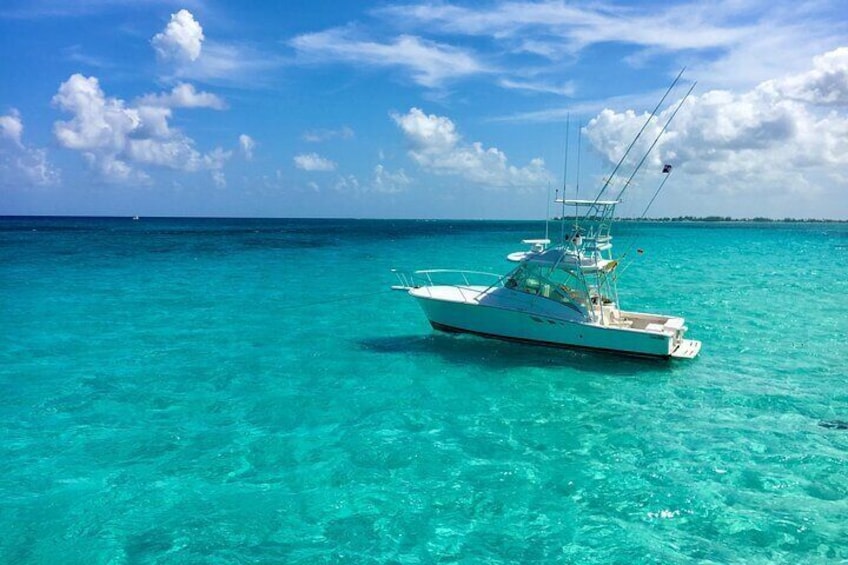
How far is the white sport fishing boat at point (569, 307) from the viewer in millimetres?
19359

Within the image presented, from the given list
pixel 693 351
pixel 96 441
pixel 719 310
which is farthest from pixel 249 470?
pixel 719 310

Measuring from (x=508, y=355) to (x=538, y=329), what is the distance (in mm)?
1409

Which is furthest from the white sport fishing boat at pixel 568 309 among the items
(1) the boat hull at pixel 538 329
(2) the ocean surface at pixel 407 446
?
(2) the ocean surface at pixel 407 446

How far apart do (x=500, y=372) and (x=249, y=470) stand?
9.12m

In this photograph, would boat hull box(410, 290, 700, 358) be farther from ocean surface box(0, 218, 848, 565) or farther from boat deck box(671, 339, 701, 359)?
ocean surface box(0, 218, 848, 565)

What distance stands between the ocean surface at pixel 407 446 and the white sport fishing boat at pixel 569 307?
721 millimetres

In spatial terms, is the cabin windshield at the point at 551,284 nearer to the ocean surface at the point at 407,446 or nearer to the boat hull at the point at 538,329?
the boat hull at the point at 538,329

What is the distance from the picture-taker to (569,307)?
19.9 m

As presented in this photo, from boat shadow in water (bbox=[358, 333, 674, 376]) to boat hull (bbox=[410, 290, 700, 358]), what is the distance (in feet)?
1.23

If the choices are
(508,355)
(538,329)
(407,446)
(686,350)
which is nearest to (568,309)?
(538,329)

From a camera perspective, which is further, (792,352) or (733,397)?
(792,352)

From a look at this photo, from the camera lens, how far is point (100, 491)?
1084 cm

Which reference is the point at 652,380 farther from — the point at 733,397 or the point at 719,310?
the point at 719,310

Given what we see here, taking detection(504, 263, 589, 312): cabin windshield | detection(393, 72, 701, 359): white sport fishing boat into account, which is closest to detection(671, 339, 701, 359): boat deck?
detection(393, 72, 701, 359): white sport fishing boat
